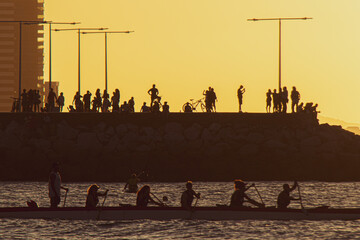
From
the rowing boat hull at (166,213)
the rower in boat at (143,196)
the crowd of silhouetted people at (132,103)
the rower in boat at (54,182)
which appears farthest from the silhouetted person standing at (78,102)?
the rower in boat at (54,182)

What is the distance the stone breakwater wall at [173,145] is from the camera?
7488cm

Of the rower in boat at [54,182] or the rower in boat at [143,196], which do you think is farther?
the rower in boat at [143,196]

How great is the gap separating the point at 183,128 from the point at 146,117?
2924 millimetres

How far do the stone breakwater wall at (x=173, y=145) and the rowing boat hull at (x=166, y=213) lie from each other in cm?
3335

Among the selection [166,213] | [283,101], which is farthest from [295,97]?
[166,213]

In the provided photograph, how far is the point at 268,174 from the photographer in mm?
74875

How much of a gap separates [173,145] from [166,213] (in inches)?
1395

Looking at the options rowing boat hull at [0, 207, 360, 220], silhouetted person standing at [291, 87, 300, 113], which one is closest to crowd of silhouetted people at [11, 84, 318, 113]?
silhouetted person standing at [291, 87, 300, 113]

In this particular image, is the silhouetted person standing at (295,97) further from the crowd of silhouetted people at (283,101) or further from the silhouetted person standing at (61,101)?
the silhouetted person standing at (61,101)

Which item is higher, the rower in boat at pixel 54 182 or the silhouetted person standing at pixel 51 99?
the silhouetted person standing at pixel 51 99

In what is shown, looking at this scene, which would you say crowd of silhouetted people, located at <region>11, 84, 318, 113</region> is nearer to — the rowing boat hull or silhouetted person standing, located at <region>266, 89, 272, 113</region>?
silhouetted person standing, located at <region>266, 89, 272, 113</region>

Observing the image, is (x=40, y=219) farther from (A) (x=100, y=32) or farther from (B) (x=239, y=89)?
(A) (x=100, y=32)

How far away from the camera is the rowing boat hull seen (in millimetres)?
40438

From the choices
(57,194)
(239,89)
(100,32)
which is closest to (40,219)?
(57,194)
